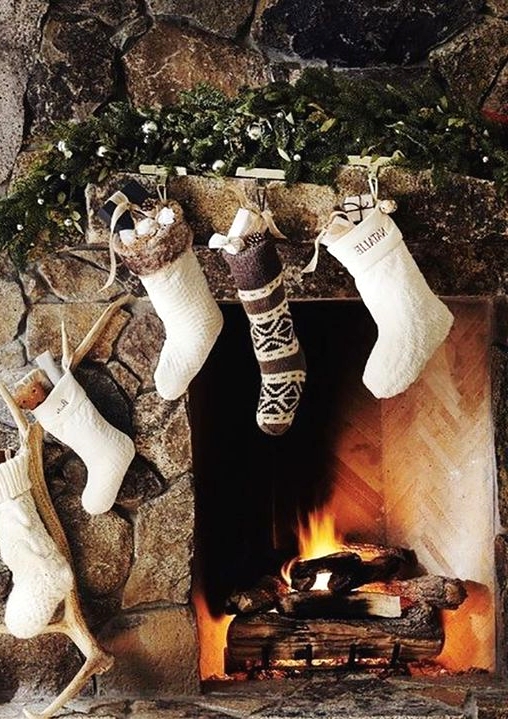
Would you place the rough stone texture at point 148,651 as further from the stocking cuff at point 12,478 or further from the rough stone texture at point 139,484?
the stocking cuff at point 12,478

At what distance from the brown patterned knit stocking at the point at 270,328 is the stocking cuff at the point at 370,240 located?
0.49 ft

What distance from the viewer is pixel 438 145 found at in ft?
7.90

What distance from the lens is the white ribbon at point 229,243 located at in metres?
2.35

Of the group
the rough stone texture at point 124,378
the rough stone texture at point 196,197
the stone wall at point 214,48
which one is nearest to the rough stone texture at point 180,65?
the stone wall at point 214,48

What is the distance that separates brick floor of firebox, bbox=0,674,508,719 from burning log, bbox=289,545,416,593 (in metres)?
0.25

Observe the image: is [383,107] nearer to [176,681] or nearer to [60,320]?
[60,320]

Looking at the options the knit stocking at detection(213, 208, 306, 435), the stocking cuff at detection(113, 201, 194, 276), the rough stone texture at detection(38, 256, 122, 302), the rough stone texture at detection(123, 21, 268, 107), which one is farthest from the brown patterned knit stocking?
the rough stone texture at detection(123, 21, 268, 107)

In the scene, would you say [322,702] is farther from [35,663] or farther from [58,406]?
[58,406]

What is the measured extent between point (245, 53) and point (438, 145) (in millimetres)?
542

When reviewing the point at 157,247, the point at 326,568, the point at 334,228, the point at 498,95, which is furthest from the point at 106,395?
the point at 498,95

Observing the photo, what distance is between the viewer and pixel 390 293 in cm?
237

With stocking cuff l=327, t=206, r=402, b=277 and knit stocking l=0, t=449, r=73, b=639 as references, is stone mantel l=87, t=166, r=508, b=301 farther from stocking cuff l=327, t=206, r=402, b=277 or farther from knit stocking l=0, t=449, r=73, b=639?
knit stocking l=0, t=449, r=73, b=639

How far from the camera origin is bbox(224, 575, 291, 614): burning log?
2.82 m

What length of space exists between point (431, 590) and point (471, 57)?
1.27m
